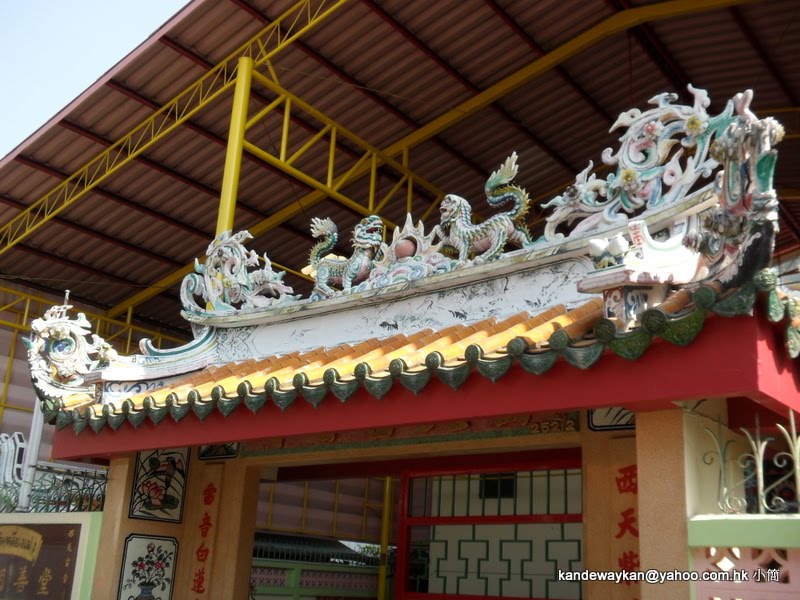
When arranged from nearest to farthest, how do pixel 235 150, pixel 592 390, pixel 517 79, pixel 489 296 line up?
1. pixel 592 390
2. pixel 489 296
3. pixel 235 150
4. pixel 517 79

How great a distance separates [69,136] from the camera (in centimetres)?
1334

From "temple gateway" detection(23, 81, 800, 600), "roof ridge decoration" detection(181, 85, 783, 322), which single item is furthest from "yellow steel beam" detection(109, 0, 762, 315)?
"temple gateway" detection(23, 81, 800, 600)

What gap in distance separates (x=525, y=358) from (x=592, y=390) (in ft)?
1.37

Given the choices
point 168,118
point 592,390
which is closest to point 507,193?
point 592,390

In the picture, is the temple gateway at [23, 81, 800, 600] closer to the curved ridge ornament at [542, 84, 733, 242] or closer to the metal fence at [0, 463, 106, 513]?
the curved ridge ornament at [542, 84, 733, 242]

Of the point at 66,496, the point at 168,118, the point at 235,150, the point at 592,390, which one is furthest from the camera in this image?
the point at 168,118

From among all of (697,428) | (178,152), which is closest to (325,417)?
(697,428)

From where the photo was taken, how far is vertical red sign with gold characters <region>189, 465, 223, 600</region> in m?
8.46

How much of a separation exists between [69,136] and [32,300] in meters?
4.80

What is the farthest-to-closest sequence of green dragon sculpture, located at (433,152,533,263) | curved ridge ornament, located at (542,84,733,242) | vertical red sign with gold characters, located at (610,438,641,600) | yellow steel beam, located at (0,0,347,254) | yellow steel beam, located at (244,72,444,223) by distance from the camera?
yellow steel beam, located at (244,72,444,223)
yellow steel beam, located at (0,0,347,254)
green dragon sculpture, located at (433,152,533,263)
curved ridge ornament, located at (542,84,733,242)
vertical red sign with gold characters, located at (610,438,641,600)

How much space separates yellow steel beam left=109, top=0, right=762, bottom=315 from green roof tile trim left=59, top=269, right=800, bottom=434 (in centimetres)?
598

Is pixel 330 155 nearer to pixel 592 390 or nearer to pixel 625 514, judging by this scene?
pixel 625 514

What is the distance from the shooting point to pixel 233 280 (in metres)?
8.91

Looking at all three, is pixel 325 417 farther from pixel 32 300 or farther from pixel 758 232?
pixel 32 300
